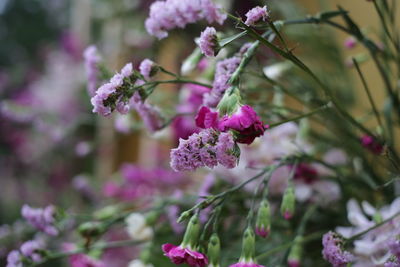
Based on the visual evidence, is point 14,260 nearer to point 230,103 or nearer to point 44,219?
point 44,219

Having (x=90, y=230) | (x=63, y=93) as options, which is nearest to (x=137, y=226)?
(x=90, y=230)

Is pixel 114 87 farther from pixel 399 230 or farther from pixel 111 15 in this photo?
pixel 111 15

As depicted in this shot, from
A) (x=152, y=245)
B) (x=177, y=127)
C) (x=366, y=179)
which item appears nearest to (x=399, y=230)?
(x=366, y=179)

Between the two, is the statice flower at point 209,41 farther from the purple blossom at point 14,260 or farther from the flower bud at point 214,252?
the purple blossom at point 14,260

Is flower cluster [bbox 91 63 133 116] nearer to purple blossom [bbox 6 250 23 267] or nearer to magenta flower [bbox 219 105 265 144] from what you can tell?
magenta flower [bbox 219 105 265 144]

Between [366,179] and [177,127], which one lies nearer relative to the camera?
[366,179]

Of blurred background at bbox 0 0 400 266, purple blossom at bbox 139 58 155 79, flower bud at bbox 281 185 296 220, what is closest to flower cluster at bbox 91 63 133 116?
purple blossom at bbox 139 58 155 79
